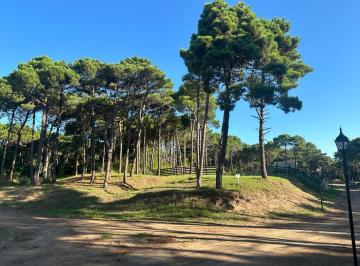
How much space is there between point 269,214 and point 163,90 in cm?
2036

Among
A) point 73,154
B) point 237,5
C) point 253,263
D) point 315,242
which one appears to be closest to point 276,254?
point 253,263

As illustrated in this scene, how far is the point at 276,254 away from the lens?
9.19 meters

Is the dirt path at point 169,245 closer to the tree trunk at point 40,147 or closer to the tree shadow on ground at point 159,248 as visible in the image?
the tree shadow on ground at point 159,248

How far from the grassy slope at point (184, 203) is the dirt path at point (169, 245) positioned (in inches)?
157

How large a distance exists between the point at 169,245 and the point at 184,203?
9.68 metres

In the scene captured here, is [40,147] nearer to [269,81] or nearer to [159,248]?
[269,81]

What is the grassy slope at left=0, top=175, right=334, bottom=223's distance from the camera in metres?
18.5

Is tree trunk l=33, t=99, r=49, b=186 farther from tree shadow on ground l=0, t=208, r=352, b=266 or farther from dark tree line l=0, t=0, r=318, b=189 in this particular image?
tree shadow on ground l=0, t=208, r=352, b=266

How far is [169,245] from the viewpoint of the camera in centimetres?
1028

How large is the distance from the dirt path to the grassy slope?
3.99 metres

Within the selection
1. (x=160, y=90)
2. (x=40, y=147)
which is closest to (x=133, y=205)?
(x=40, y=147)

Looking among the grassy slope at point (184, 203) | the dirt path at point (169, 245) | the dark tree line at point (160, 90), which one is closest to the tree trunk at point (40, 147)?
the dark tree line at point (160, 90)

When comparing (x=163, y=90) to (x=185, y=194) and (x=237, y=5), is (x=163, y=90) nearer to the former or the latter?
(x=237, y=5)

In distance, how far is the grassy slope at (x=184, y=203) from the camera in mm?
18453
